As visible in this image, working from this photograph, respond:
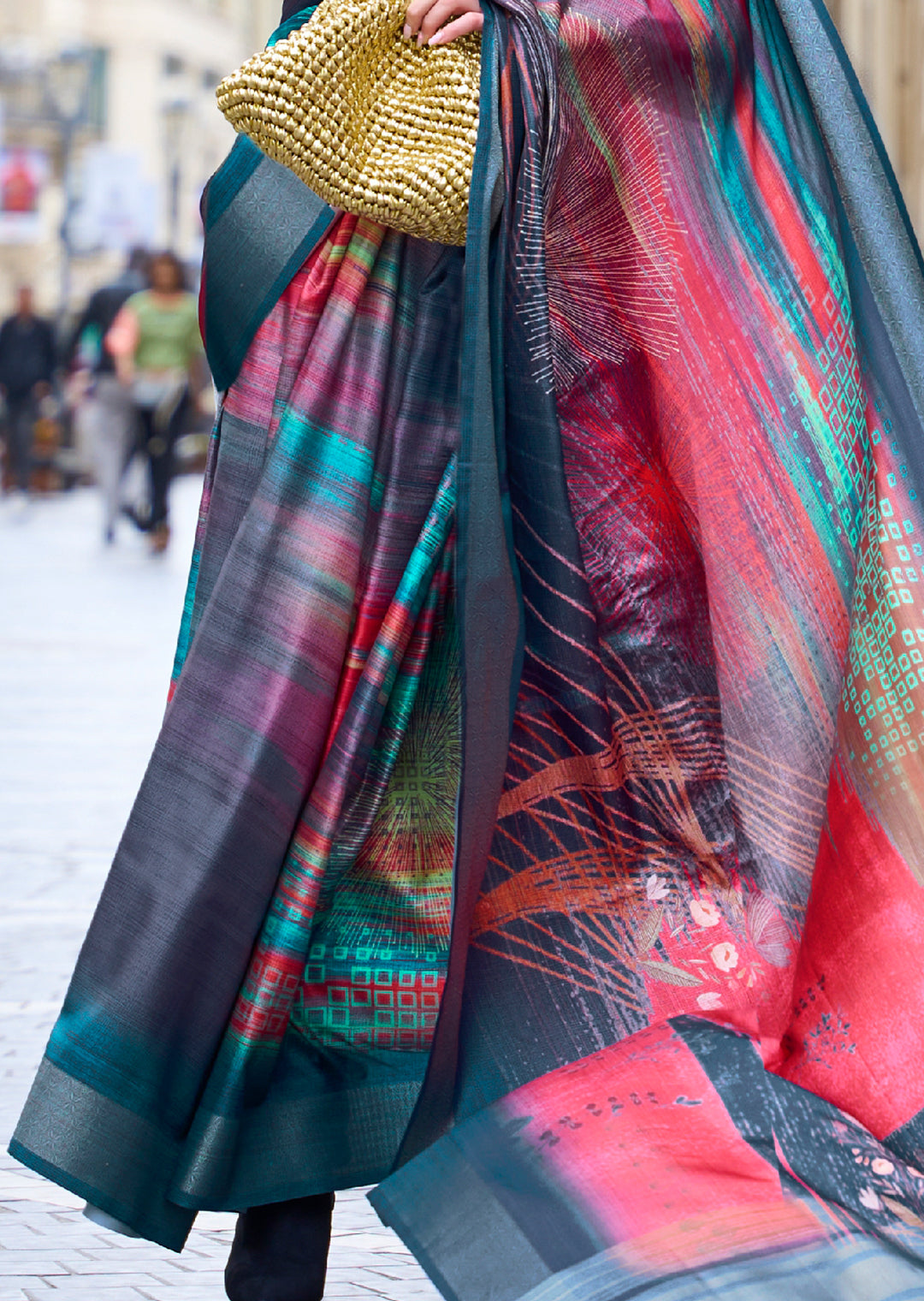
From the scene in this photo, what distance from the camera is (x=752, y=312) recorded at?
6.06 ft

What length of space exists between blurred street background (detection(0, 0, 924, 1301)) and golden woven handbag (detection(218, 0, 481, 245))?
111 cm

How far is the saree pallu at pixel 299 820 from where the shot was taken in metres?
1.78

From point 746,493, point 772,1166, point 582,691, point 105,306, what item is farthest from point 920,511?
point 105,306

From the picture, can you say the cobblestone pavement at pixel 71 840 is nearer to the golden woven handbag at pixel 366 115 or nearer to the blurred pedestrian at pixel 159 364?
the blurred pedestrian at pixel 159 364

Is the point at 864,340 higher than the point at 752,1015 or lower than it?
higher

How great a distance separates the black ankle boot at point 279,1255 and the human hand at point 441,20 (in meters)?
1.14

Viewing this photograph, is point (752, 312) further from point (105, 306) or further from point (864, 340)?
point (105, 306)

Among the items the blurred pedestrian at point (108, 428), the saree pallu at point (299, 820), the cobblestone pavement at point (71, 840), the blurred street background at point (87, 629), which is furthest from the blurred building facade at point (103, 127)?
the saree pallu at point (299, 820)

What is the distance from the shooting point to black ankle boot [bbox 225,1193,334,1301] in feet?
5.90

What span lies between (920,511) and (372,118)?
65cm

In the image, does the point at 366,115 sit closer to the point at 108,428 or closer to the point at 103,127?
the point at 108,428

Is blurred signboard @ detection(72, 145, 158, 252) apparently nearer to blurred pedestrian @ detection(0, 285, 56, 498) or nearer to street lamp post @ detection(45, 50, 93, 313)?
street lamp post @ detection(45, 50, 93, 313)

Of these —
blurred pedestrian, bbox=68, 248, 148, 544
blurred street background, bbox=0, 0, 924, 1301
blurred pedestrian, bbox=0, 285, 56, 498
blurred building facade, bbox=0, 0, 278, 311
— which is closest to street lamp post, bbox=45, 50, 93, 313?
blurred building facade, bbox=0, 0, 278, 311

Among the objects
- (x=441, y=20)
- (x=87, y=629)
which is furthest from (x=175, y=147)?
(x=441, y=20)
